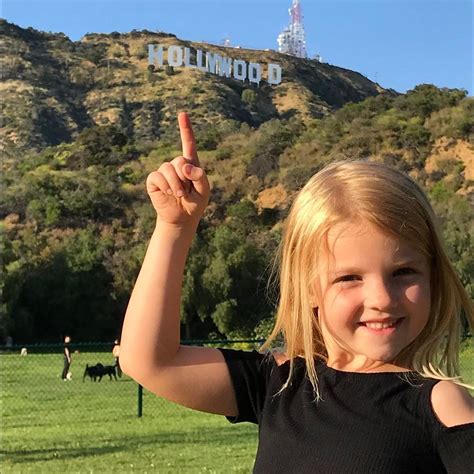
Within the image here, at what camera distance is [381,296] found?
4.15 feet

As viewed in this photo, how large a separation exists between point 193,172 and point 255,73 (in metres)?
71.6

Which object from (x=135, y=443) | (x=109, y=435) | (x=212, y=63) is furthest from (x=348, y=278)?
(x=212, y=63)

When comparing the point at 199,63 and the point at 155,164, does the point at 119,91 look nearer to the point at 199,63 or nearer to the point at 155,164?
the point at 199,63

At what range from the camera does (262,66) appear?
76.2 metres

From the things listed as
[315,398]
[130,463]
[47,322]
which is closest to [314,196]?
[315,398]

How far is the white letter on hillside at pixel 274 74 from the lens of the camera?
237 feet

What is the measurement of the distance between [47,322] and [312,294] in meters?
33.5

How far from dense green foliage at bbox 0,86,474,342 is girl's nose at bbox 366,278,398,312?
954 inches

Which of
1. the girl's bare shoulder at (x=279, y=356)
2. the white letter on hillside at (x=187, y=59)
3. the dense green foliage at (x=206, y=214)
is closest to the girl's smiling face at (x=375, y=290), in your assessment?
the girl's bare shoulder at (x=279, y=356)

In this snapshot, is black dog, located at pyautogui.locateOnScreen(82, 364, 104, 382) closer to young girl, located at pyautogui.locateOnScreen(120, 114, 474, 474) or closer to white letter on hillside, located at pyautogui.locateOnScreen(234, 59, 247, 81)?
young girl, located at pyautogui.locateOnScreen(120, 114, 474, 474)

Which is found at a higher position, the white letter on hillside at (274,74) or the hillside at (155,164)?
the white letter on hillside at (274,74)

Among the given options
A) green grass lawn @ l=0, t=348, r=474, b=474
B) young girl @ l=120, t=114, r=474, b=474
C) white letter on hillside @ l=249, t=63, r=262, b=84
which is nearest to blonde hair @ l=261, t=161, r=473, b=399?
young girl @ l=120, t=114, r=474, b=474

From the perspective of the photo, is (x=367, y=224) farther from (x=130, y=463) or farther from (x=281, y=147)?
(x=281, y=147)

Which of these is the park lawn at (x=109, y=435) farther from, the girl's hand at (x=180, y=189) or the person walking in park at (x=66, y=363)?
the girl's hand at (x=180, y=189)
